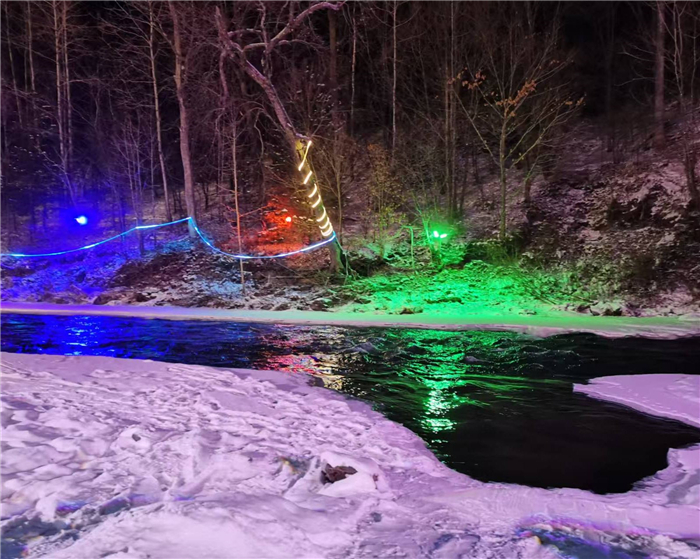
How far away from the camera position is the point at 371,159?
2003 centimetres

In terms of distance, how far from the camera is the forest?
1755cm

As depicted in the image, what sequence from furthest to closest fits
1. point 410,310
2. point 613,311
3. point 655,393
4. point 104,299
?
point 104,299, point 410,310, point 613,311, point 655,393

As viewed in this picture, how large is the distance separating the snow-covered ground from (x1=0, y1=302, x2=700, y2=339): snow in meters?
7.37

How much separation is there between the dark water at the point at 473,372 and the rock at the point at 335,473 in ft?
3.91

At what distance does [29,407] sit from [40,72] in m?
31.8

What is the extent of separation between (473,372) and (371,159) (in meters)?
13.4

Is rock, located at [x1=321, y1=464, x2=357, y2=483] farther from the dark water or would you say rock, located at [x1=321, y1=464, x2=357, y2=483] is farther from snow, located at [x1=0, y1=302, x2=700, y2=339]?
snow, located at [x1=0, y1=302, x2=700, y2=339]

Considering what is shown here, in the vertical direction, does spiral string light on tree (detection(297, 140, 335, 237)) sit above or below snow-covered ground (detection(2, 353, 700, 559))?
above

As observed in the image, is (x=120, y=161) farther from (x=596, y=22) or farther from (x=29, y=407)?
(x=596, y=22)

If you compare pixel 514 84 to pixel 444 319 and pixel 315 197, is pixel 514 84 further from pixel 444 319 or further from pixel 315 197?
Answer: pixel 444 319

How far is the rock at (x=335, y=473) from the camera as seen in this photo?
424 cm

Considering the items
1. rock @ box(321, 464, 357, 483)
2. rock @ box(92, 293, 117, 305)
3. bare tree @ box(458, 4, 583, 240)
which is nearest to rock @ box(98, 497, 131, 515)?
rock @ box(321, 464, 357, 483)

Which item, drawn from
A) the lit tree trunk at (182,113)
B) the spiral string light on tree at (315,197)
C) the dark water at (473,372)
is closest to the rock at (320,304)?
the spiral string light on tree at (315,197)

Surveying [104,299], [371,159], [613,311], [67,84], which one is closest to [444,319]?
[613,311]
